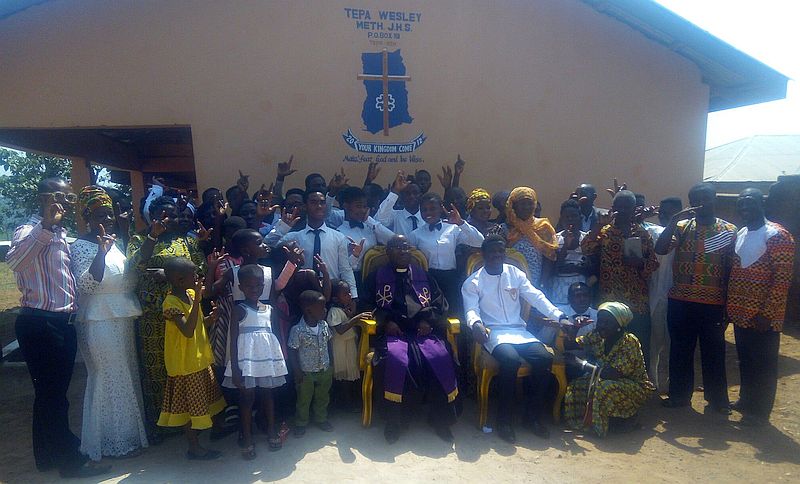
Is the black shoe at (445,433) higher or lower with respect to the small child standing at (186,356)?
lower

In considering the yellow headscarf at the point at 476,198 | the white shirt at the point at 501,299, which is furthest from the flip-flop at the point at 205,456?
the yellow headscarf at the point at 476,198

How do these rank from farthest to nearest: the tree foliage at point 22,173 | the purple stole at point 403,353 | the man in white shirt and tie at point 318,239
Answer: the tree foliage at point 22,173 < the man in white shirt and tie at point 318,239 < the purple stole at point 403,353

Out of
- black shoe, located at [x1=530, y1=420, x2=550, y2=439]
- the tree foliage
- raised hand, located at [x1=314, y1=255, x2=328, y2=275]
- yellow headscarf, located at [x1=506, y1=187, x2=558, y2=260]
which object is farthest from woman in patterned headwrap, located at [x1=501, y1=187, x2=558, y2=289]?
the tree foliage

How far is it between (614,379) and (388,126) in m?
3.95

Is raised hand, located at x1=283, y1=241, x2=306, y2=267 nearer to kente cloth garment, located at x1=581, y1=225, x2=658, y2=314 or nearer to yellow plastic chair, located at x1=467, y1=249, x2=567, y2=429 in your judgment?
yellow plastic chair, located at x1=467, y1=249, x2=567, y2=429

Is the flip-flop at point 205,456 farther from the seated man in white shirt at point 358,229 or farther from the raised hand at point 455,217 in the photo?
the raised hand at point 455,217

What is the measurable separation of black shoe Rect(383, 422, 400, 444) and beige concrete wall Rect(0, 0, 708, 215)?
3390 mm

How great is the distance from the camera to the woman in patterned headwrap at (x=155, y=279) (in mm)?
3682

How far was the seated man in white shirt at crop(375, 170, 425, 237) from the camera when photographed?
510cm

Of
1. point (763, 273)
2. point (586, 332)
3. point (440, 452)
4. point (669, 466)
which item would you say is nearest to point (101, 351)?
point (440, 452)

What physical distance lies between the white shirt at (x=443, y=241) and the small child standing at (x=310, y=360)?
1240 mm

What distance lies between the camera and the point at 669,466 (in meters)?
3.68

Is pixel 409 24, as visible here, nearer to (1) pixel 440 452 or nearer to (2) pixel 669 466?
(1) pixel 440 452

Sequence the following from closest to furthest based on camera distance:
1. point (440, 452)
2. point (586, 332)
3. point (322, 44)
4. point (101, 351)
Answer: point (101, 351) → point (440, 452) → point (586, 332) → point (322, 44)
